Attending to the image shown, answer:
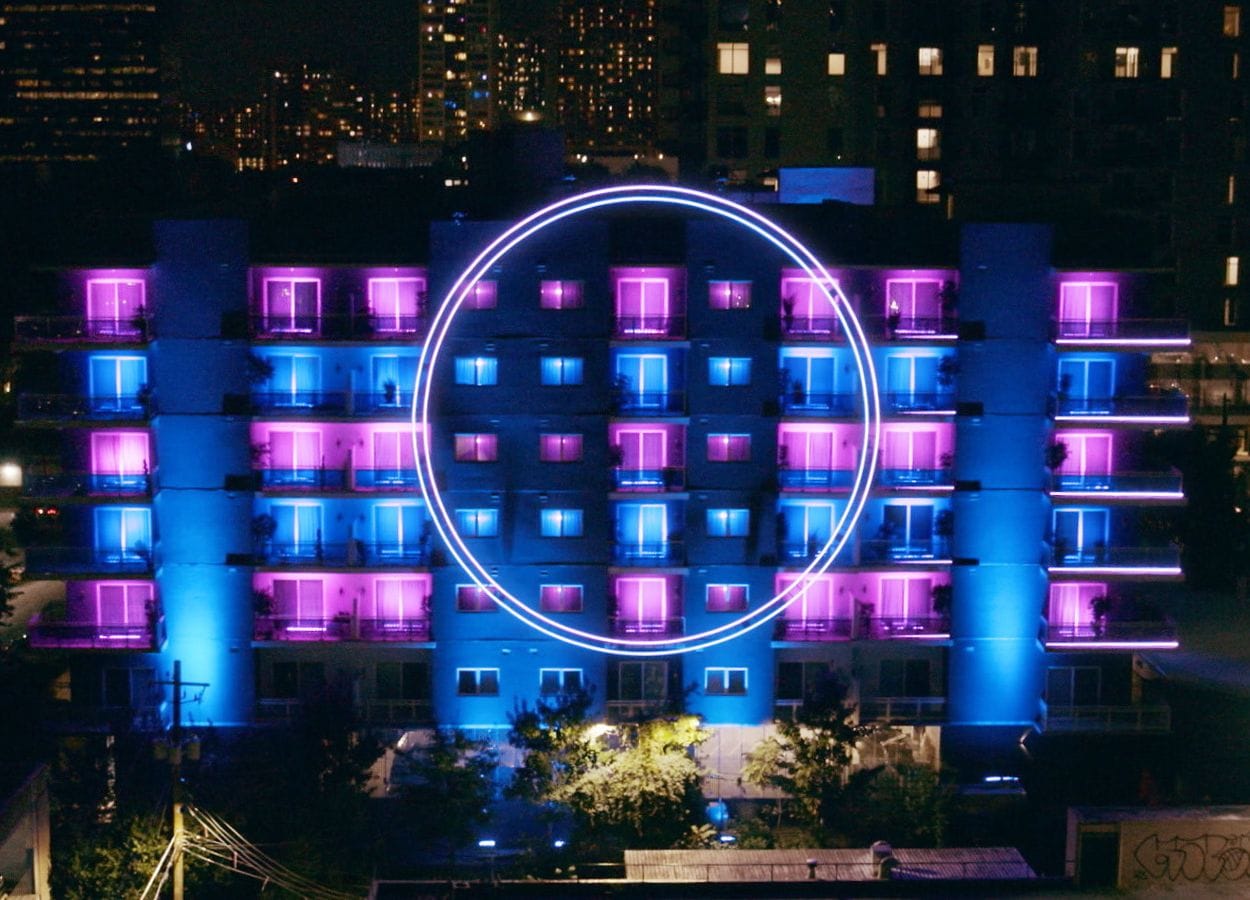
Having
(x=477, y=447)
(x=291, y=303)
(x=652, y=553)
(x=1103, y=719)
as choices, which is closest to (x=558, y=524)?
(x=652, y=553)

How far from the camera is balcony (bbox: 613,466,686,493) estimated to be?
34.7 metres

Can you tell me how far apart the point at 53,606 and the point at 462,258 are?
36.3 feet

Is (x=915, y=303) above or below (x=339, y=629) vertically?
above

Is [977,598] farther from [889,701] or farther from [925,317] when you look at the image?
[925,317]

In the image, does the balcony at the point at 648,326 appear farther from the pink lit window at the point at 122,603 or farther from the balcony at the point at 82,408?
the pink lit window at the point at 122,603

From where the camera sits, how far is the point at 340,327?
34594 millimetres

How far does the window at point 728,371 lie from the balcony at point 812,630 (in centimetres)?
471

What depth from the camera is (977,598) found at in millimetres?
35562

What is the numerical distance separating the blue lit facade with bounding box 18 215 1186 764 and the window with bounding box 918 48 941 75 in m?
42.5

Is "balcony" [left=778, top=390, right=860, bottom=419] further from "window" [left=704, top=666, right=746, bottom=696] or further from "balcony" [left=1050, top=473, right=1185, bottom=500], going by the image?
"window" [left=704, top=666, right=746, bottom=696]

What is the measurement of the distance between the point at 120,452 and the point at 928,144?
4923 centimetres

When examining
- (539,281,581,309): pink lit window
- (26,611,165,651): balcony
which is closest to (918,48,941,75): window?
(539,281,581,309): pink lit window

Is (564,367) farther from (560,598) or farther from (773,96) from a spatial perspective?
(773,96)

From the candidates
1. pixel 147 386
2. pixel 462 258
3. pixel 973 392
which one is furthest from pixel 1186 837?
pixel 147 386
